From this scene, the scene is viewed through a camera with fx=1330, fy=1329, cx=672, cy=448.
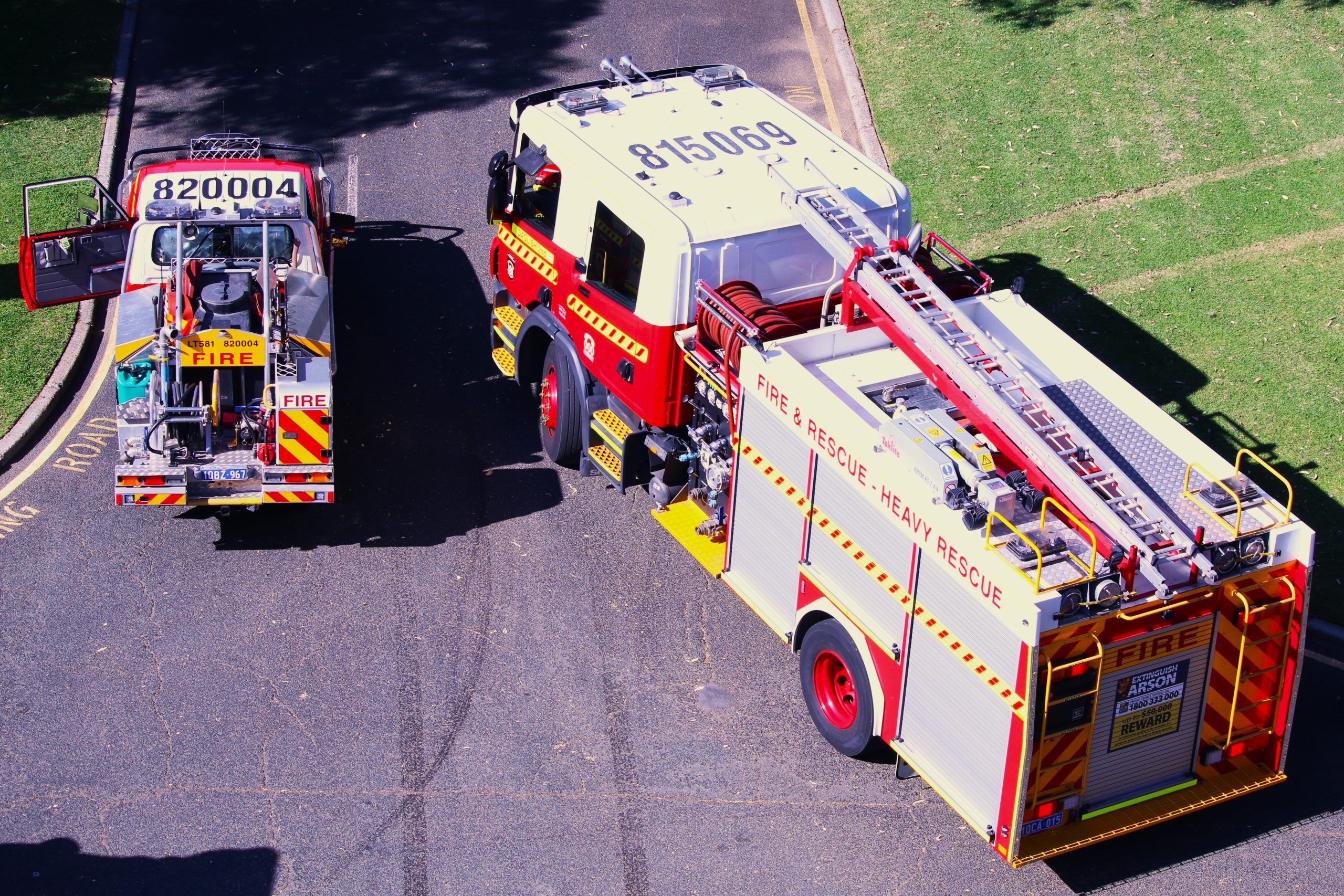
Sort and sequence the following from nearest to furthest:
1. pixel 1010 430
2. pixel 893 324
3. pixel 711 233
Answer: pixel 1010 430 < pixel 893 324 < pixel 711 233

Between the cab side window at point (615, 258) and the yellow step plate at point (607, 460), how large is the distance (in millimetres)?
1452

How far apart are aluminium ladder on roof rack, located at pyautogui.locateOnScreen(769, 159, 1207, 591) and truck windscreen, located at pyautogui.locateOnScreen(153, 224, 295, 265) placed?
16.3ft

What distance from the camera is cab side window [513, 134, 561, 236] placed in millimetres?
11680

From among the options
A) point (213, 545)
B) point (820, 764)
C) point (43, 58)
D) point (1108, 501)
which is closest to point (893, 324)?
point (1108, 501)

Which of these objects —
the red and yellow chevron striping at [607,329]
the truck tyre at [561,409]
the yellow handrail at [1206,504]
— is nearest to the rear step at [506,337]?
the truck tyre at [561,409]

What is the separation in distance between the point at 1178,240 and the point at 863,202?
20.6ft

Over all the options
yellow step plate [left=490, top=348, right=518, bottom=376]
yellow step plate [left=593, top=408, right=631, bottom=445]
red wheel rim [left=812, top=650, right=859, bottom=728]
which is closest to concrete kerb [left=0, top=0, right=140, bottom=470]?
yellow step plate [left=490, top=348, right=518, bottom=376]

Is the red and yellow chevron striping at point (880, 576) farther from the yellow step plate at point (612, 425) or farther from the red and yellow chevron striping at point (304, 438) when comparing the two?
the red and yellow chevron striping at point (304, 438)

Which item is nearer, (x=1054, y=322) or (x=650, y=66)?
(x=1054, y=322)

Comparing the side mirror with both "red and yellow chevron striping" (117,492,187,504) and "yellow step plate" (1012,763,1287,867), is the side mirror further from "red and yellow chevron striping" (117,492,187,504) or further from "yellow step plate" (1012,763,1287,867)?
"yellow step plate" (1012,763,1287,867)

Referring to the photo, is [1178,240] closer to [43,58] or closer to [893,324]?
[893,324]

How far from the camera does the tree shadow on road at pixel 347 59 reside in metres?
18.2

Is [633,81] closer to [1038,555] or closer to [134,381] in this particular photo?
[134,381]

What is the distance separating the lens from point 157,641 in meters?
10.4
